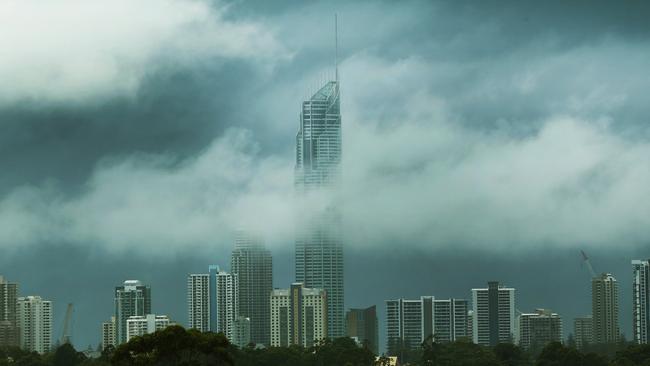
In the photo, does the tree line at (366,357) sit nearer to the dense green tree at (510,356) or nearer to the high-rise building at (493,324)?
the dense green tree at (510,356)

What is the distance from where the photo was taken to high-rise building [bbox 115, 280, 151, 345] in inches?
7239

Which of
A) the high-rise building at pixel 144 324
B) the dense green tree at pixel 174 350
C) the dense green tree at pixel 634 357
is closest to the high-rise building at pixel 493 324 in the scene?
the high-rise building at pixel 144 324

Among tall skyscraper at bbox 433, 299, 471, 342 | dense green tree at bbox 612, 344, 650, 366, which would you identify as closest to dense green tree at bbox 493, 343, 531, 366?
dense green tree at bbox 612, 344, 650, 366

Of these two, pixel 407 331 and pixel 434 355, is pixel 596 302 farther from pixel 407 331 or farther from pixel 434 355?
pixel 434 355

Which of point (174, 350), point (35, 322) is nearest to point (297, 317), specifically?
point (35, 322)

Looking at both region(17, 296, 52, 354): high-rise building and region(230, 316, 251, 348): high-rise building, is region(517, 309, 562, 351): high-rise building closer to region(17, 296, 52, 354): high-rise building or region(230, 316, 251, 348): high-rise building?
region(230, 316, 251, 348): high-rise building

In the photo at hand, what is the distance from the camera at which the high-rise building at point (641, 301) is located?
177 m

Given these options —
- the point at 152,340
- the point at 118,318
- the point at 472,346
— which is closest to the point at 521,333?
the point at 118,318

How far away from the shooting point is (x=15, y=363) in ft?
314

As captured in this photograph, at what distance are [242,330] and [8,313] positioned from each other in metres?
30.1

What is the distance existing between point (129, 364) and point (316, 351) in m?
53.6

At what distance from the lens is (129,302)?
191500 mm

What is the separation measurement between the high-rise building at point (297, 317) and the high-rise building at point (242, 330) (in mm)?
3249

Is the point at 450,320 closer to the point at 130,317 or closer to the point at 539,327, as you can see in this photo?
the point at 539,327
